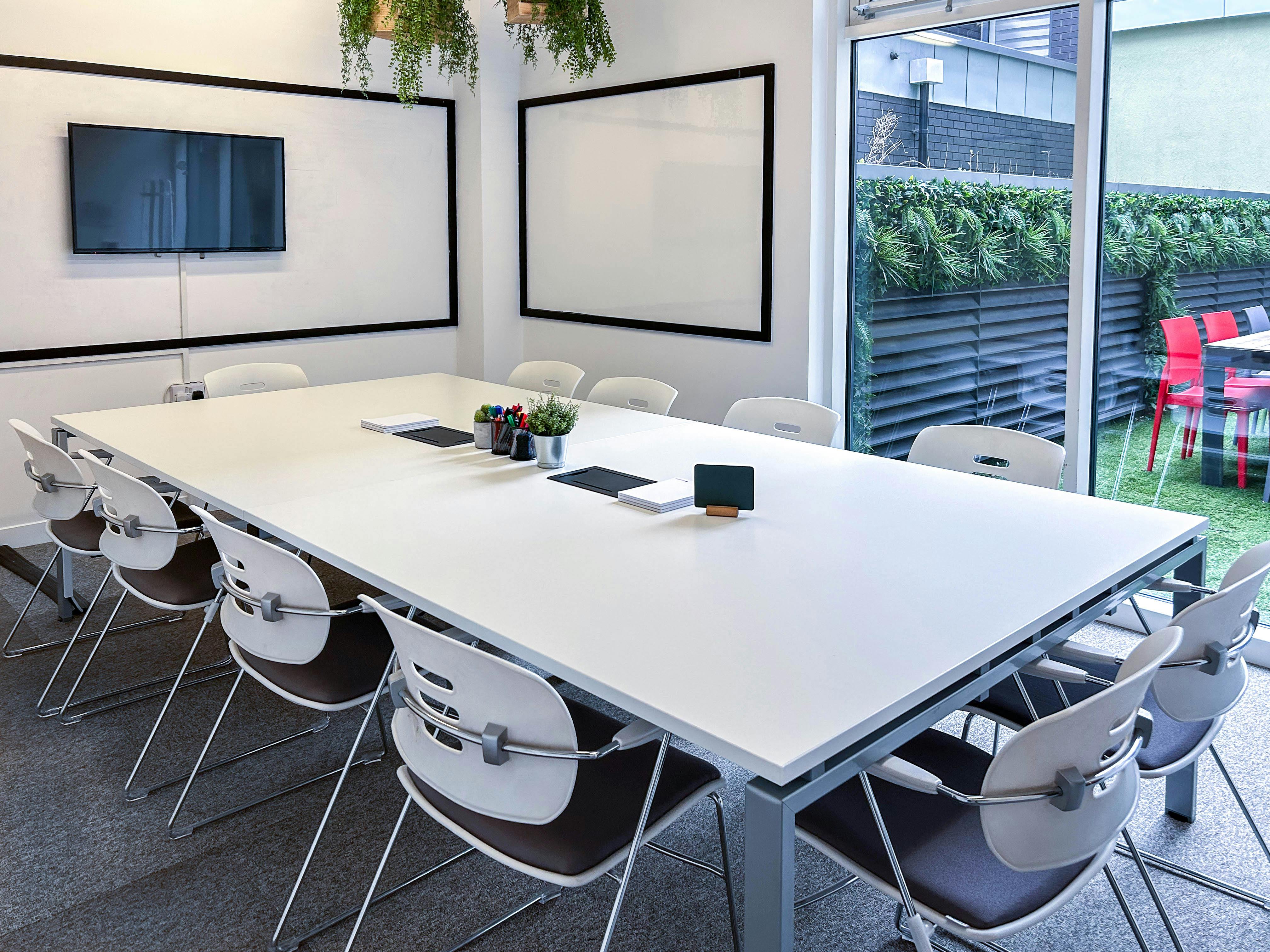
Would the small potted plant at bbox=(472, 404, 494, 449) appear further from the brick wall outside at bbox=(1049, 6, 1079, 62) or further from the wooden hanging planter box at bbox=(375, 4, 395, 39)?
the brick wall outside at bbox=(1049, 6, 1079, 62)

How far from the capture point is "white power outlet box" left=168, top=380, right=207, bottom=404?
19.4 ft

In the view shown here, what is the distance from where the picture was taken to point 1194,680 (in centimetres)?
219

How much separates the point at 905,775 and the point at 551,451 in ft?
6.54

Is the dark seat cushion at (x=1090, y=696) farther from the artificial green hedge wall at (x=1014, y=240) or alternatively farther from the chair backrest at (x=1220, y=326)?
the artificial green hedge wall at (x=1014, y=240)

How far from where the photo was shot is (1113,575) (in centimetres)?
239

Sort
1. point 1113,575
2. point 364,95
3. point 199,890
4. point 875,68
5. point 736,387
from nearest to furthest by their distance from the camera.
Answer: point 1113,575 < point 199,890 < point 875,68 < point 736,387 < point 364,95

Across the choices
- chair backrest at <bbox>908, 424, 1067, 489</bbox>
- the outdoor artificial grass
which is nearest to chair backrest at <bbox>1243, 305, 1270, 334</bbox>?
the outdoor artificial grass

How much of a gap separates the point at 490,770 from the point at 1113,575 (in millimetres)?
1456

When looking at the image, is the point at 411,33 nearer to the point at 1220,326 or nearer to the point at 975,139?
the point at 975,139

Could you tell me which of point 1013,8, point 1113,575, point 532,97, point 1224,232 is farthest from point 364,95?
point 1113,575

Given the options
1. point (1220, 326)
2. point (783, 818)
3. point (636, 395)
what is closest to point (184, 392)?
point (636, 395)

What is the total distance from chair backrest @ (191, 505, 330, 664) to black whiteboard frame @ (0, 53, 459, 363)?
3.59 m

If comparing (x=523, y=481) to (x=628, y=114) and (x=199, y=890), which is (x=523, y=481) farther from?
(x=628, y=114)

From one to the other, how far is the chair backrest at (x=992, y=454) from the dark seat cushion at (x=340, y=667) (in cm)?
189
